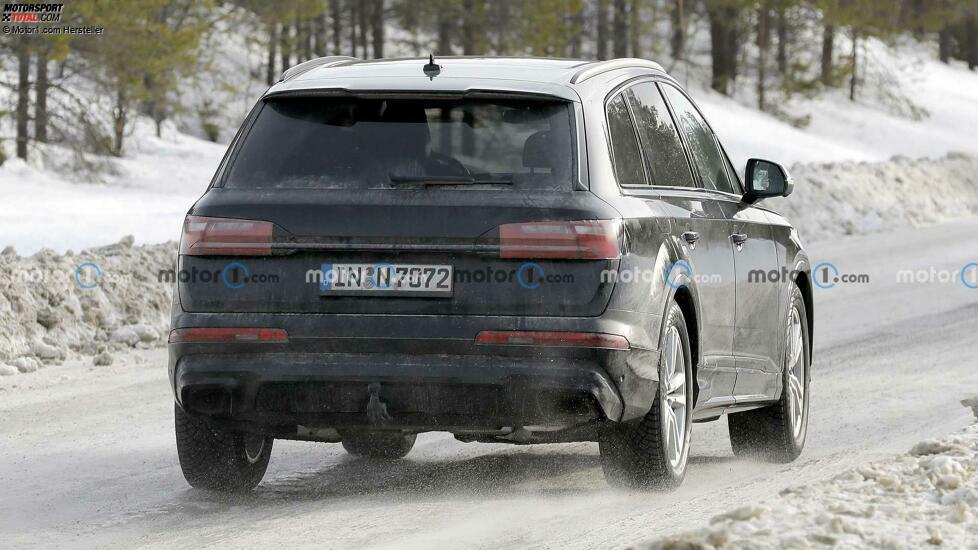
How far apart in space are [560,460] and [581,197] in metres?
2.02

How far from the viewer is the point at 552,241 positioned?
543 centimetres

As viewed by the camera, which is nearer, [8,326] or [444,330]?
[444,330]

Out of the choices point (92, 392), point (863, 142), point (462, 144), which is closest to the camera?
point (462, 144)

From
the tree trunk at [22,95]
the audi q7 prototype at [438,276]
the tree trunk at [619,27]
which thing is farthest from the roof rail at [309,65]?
the tree trunk at [619,27]

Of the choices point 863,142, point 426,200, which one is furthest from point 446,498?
point 863,142

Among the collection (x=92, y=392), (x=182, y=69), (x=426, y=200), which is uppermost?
(x=182, y=69)

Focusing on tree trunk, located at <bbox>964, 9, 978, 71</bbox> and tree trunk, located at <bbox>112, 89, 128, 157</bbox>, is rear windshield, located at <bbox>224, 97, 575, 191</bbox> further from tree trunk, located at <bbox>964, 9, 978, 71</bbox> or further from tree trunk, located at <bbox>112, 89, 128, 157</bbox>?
tree trunk, located at <bbox>964, 9, 978, 71</bbox>

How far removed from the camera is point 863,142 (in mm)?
46531

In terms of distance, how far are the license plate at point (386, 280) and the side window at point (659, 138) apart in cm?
123

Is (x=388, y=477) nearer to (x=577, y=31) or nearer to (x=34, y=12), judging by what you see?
(x=34, y=12)

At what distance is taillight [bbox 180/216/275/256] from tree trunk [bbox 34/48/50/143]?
2081 cm

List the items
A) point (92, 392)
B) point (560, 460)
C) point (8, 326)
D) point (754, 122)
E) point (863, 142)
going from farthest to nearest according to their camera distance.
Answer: point (863, 142) < point (754, 122) < point (8, 326) < point (92, 392) < point (560, 460)

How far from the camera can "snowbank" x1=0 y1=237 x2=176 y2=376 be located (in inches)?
412

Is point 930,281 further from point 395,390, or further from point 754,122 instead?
point 754,122
